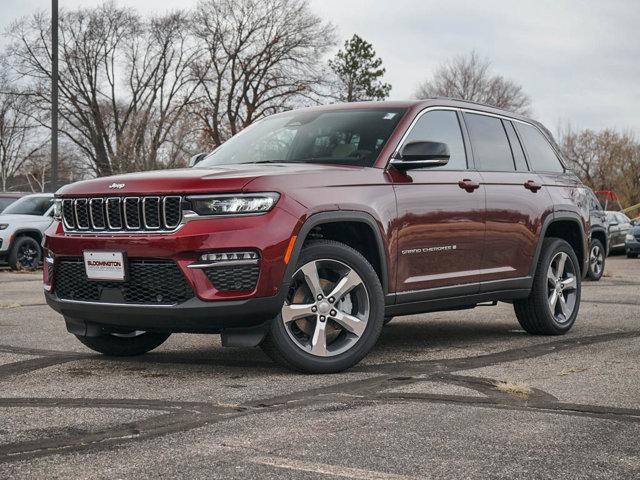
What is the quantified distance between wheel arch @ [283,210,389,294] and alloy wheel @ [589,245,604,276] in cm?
1189

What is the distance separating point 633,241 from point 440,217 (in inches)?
809

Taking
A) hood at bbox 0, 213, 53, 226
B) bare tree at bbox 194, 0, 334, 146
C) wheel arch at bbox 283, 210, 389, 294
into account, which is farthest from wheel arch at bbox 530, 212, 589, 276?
bare tree at bbox 194, 0, 334, 146

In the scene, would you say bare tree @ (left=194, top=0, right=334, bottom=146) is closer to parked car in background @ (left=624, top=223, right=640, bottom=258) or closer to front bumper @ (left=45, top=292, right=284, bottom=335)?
parked car in background @ (left=624, top=223, right=640, bottom=258)

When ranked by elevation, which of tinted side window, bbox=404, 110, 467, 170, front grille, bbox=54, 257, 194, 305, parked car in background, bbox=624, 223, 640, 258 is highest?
tinted side window, bbox=404, 110, 467, 170

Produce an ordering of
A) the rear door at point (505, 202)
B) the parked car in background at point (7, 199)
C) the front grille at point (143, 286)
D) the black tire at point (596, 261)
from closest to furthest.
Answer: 1. the front grille at point (143, 286)
2. the rear door at point (505, 202)
3. the black tire at point (596, 261)
4. the parked car in background at point (7, 199)

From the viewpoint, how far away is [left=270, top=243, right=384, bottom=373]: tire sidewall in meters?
5.63

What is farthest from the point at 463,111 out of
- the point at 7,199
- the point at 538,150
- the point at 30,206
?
the point at 7,199

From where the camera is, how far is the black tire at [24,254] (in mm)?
19031

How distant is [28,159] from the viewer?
6575 cm

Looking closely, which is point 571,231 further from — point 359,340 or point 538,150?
point 359,340

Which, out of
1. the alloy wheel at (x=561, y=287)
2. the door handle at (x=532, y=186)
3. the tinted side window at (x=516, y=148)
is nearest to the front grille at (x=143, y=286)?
the door handle at (x=532, y=186)

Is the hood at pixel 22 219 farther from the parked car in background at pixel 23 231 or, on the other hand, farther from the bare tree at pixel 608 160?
the bare tree at pixel 608 160

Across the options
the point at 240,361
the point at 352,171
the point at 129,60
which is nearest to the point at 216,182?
the point at 352,171

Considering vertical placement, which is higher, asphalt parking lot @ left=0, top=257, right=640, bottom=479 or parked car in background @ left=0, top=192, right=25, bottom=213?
parked car in background @ left=0, top=192, right=25, bottom=213
